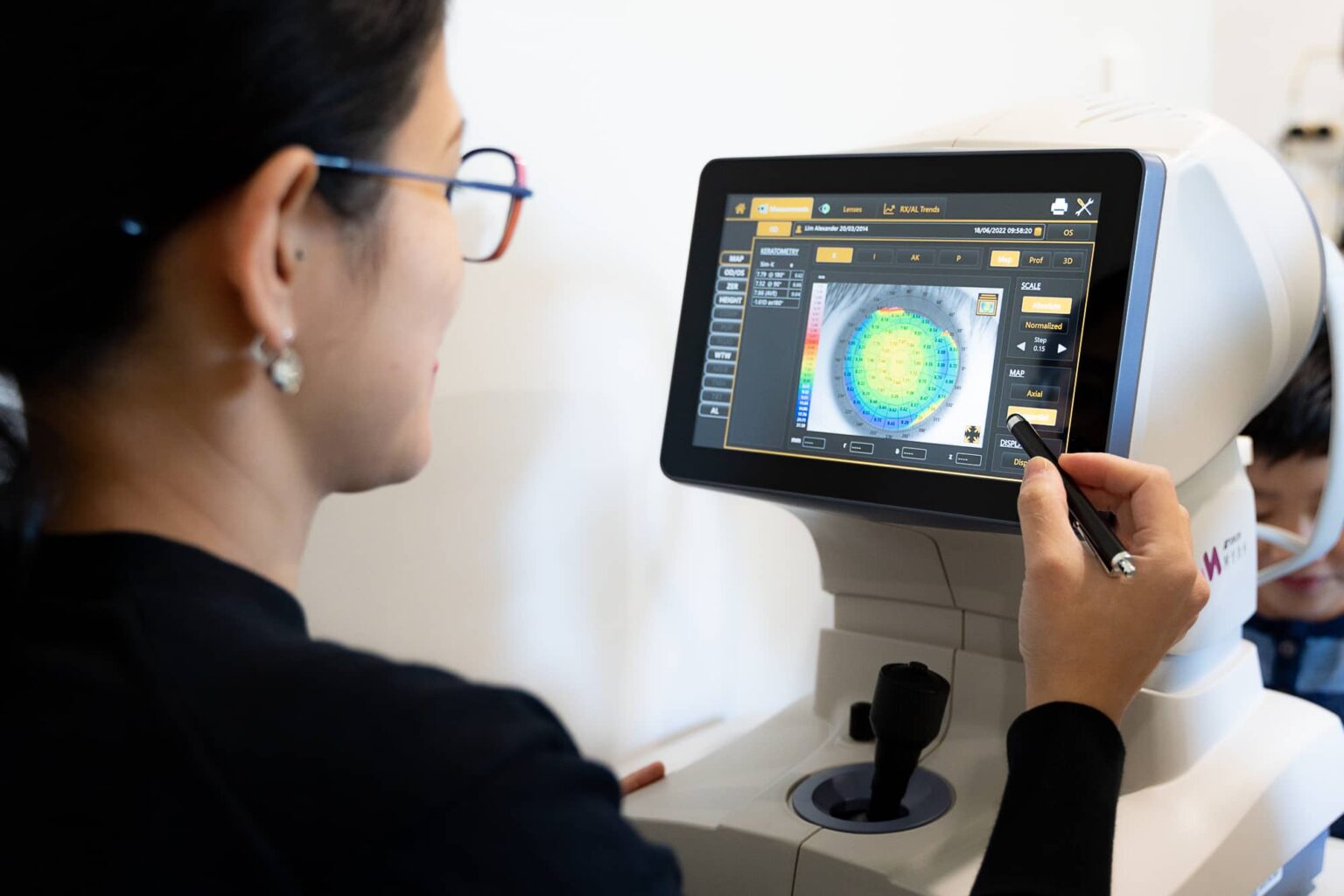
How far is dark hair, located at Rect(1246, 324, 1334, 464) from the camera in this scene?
120 cm

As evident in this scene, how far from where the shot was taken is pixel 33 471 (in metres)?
0.48

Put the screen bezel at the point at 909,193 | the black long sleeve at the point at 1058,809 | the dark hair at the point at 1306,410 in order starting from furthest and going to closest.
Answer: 1. the dark hair at the point at 1306,410
2. the screen bezel at the point at 909,193
3. the black long sleeve at the point at 1058,809

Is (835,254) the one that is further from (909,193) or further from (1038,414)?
(1038,414)

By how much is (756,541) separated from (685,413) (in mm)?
436

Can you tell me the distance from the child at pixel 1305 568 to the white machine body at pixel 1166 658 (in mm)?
373

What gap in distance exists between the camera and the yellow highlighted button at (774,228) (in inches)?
31.9

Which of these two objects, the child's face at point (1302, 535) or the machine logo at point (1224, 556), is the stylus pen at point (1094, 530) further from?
the child's face at point (1302, 535)

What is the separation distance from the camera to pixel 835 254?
0.79 metres

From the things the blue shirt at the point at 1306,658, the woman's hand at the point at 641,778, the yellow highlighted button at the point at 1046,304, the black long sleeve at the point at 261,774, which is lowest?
the woman's hand at the point at 641,778

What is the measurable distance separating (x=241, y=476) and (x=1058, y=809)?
17.2 inches

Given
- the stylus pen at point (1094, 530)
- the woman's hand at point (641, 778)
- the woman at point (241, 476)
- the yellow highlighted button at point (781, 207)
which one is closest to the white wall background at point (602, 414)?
the woman's hand at point (641, 778)

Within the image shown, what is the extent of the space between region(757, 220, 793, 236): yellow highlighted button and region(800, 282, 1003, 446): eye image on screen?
1.9 inches

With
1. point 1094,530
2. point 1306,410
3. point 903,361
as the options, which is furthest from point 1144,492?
point 1306,410

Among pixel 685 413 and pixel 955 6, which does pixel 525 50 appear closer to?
pixel 685 413
